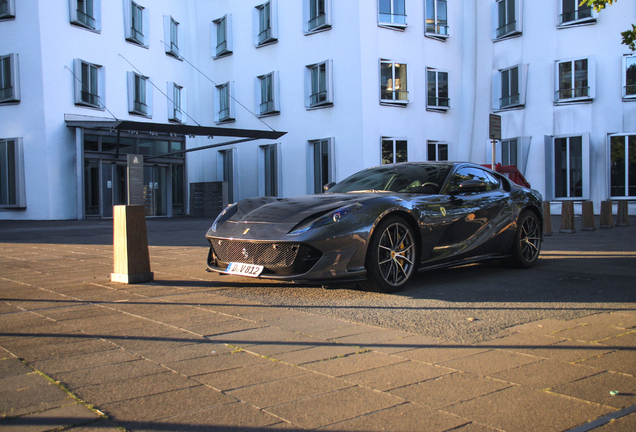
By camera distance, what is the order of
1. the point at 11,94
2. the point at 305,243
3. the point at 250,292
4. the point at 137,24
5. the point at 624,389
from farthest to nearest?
1. the point at 137,24
2. the point at 11,94
3. the point at 250,292
4. the point at 305,243
5. the point at 624,389

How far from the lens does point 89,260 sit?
8.64m

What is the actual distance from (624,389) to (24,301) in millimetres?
4644

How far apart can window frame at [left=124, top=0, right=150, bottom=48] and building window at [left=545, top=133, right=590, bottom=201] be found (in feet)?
56.5

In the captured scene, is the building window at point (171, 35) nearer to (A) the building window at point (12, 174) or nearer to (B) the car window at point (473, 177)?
(A) the building window at point (12, 174)

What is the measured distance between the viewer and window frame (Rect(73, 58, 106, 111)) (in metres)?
22.4

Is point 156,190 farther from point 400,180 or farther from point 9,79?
point 400,180

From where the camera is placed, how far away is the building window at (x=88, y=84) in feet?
73.7

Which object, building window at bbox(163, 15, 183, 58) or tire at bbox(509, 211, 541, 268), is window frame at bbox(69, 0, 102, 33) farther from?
tire at bbox(509, 211, 541, 268)

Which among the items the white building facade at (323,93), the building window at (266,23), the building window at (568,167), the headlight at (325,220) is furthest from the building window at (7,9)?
the headlight at (325,220)

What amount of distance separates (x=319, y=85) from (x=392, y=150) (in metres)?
3.98

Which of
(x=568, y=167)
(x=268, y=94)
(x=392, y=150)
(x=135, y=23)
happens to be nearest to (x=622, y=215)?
(x=568, y=167)

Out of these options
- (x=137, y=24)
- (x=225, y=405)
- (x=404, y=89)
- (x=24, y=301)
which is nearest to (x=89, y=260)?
(x=24, y=301)

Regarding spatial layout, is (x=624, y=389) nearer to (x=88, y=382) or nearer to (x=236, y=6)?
(x=88, y=382)

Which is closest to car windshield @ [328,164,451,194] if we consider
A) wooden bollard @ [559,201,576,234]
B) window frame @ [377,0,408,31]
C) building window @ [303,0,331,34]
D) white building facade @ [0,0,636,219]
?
wooden bollard @ [559,201,576,234]
